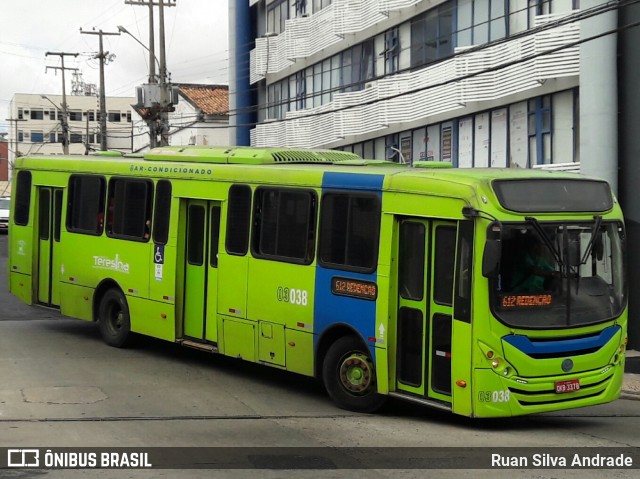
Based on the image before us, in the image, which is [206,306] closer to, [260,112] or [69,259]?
[69,259]

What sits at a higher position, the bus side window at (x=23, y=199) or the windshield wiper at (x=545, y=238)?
the bus side window at (x=23, y=199)

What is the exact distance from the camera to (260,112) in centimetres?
4706

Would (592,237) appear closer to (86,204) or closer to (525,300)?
(525,300)

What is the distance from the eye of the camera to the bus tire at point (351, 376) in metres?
11.9

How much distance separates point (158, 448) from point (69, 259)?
27.0ft

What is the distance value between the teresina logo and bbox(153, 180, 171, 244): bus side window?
3.26ft

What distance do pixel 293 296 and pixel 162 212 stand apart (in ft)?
11.1

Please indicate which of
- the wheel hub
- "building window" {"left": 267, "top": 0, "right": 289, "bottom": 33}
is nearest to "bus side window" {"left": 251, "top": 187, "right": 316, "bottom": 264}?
the wheel hub

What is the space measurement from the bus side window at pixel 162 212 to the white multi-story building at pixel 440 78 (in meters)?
7.17

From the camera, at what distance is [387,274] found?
455 inches

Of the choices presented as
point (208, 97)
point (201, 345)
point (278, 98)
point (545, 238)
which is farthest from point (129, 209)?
point (208, 97)

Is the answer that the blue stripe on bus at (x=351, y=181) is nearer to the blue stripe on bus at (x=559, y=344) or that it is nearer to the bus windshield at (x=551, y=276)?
the bus windshield at (x=551, y=276)

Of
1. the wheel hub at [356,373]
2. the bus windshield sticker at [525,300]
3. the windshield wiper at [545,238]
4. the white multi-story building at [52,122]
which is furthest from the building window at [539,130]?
the white multi-story building at [52,122]

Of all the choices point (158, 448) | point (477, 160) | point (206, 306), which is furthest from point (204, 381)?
point (477, 160)
